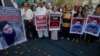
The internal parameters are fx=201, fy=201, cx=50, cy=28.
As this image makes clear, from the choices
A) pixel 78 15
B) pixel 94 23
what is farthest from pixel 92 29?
pixel 78 15

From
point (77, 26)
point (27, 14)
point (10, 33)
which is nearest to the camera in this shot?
point (10, 33)

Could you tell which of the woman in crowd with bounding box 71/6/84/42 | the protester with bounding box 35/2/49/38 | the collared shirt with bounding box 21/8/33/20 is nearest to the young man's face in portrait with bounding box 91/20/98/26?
the woman in crowd with bounding box 71/6/84/42

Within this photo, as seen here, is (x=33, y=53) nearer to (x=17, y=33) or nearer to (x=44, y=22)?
(x=17, y=33)

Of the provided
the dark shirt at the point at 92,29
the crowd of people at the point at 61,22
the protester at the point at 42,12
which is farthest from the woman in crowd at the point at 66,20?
the dark shirt at the point at 92,29

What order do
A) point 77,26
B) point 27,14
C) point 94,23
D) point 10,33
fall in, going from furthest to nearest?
point 27,14
point 77,26
point 94,23
point 10,33

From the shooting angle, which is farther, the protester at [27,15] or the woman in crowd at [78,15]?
the protester at [27,15]

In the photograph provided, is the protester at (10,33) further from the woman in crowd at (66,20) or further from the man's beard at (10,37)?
the woman in crowd at (66,20)

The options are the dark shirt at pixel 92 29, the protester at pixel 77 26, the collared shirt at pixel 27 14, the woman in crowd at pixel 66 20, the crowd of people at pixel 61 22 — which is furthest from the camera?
the collared shirt at pixel 27 14

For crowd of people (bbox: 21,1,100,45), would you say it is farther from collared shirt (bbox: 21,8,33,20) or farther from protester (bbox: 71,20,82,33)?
protester (bbox: 71,20,82,33)

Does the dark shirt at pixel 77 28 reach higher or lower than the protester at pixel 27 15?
lower

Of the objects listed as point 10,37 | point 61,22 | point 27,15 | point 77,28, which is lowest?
point 77,28

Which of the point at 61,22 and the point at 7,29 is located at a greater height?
the point at 7,29

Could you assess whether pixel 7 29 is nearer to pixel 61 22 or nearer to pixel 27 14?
pixel 27 14

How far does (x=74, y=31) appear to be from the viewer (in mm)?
7102
